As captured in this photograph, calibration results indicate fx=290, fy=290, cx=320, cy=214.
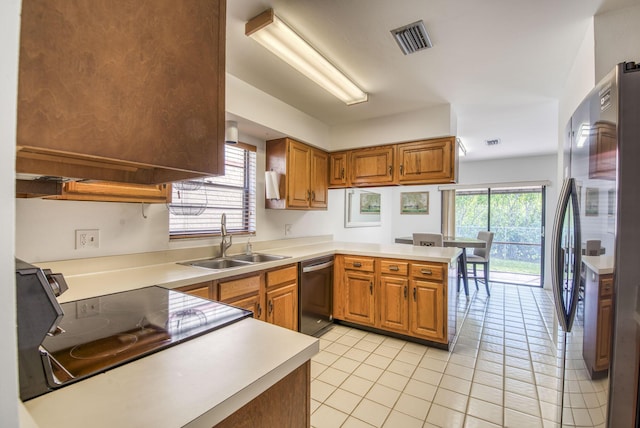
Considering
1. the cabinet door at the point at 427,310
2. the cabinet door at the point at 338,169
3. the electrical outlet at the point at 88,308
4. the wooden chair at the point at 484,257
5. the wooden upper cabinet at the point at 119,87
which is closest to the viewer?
the wooden upper cabinet at the point at 119,87

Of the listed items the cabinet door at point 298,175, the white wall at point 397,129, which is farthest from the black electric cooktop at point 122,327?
the white wall at point 397,129

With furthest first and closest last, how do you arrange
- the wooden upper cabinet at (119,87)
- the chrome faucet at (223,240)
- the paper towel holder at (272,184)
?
the paper towel holder at (272,184) < the chrome faucet at (223,240) < the wooden upper cabinet at (119,87)

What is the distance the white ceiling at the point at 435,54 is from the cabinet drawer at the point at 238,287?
1476 millimetres

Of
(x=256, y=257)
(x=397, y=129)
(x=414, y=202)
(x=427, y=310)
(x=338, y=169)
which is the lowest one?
(x=427, y=310)

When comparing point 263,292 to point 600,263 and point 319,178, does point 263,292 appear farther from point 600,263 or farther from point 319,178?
point 600,263

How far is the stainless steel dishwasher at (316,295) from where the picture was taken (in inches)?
108

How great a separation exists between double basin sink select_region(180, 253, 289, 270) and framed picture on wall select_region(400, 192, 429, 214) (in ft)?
14.6

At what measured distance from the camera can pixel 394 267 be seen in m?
2.86

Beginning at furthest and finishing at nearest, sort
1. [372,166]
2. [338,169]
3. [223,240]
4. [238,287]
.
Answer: [338,169] < [372,166] < [223,240] < [238,287]

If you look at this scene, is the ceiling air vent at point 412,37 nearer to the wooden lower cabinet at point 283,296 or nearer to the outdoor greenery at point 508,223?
the wooden lower cabinet at point 283,296

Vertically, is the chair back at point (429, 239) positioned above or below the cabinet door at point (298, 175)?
below

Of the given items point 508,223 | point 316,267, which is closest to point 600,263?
point 316,267

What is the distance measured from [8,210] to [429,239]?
4.17m

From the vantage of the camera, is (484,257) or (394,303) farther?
(484,257)
